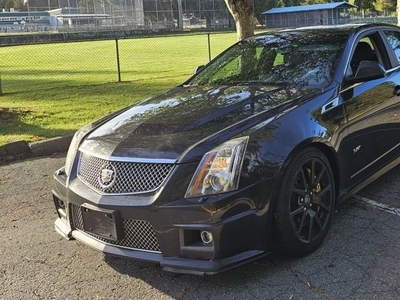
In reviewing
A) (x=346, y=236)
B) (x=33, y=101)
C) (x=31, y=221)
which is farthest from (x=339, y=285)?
(x=33, y=101)

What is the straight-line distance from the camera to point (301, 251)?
3383 mm

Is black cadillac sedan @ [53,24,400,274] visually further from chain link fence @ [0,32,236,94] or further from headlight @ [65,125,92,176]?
chain link fence @ [0,32,236,94]

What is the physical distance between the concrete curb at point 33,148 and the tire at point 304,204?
452 cm

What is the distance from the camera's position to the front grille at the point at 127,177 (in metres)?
3.00

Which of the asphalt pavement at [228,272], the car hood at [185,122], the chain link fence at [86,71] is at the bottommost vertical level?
the asphalt pavement at [228,272]

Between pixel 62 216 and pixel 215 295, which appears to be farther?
pixel 62 216

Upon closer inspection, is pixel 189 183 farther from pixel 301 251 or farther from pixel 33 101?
pixel 33 101

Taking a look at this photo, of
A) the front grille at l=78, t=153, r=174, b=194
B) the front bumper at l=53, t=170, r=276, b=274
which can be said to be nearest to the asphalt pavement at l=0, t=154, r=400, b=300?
the front bumper at l=53, t=170, r=276, b=274

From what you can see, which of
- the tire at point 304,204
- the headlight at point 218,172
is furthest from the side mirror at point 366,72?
the headlight at point 218,172

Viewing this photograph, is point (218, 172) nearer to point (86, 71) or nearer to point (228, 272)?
point (228, 272)

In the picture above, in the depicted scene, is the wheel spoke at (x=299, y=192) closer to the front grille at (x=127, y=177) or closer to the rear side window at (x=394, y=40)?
the front grille at (x=127, y=177)

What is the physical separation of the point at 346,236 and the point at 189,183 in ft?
5.15

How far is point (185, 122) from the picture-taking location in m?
3.46

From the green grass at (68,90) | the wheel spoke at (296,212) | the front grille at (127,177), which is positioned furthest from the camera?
the green grass at (68,90)
